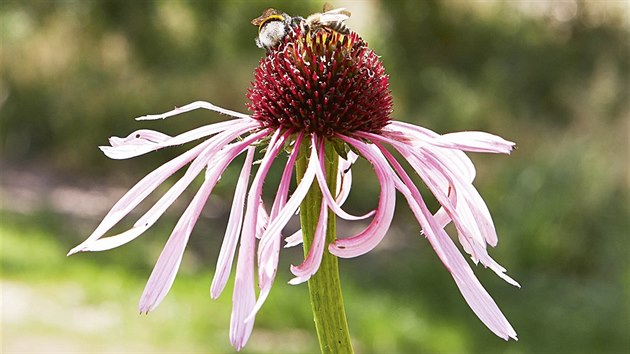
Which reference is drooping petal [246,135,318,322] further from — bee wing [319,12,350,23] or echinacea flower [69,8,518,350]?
bee wing [319,12,350,23]

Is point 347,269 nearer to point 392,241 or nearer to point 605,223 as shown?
point 392,241

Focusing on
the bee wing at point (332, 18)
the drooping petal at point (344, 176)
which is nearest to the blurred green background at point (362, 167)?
the drooping petal at point (344, 176)

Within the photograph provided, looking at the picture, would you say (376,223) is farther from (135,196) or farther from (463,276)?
(135,196)

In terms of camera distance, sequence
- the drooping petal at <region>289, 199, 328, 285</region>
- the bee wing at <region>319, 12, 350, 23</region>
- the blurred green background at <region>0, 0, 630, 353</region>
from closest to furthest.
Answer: the drooping petal at <region>289, 199, 328, 285</region> < the bee wing at <region>319, 12, 350, 23</region> < the blurred green background at <region>0, 0, 630, 353</region>

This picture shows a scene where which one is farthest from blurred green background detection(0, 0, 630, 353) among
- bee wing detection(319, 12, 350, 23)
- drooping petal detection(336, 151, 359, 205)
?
bee wing detection(319, 12, 350, 23)

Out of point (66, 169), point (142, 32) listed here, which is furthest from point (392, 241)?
point (142, 32)

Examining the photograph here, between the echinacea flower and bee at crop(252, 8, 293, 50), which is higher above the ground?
bee at crop(252, 8, 293, 50)

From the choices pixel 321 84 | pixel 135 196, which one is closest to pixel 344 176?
pixel 321 84
